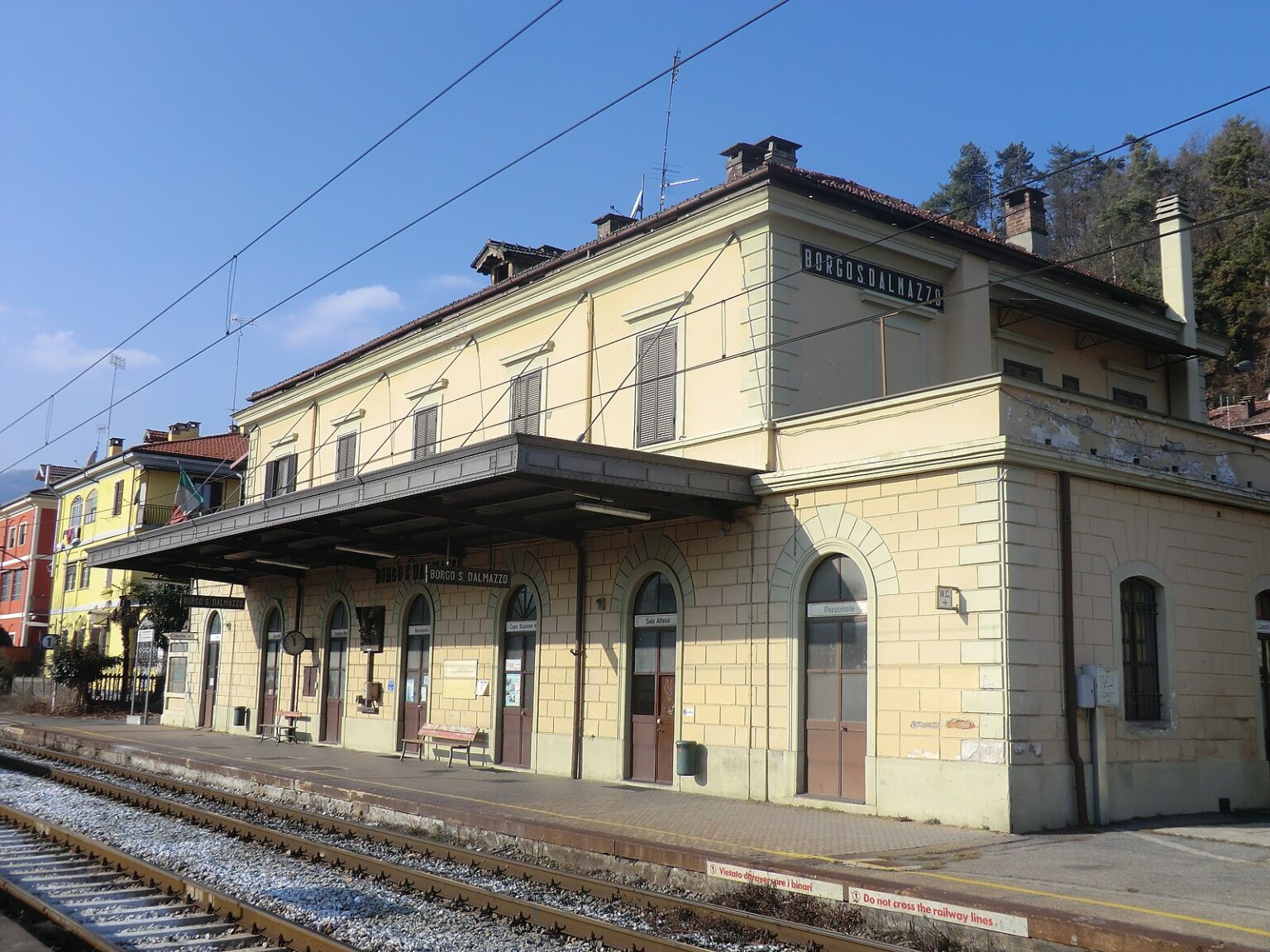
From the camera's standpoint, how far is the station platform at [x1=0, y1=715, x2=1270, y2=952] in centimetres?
791

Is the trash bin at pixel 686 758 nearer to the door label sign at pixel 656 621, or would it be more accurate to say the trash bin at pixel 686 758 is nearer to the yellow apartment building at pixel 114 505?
the door label sign at pixel 656 621

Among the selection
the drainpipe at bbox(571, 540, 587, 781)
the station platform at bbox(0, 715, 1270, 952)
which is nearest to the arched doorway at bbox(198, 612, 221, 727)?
the station platform at bbox(0, 715, 1270, 952)

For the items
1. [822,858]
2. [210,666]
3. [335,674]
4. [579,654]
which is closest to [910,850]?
[822,858]

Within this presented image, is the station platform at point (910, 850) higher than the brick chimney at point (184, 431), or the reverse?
the brick chimney at point (184, 431)

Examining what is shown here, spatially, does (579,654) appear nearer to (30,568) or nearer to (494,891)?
(494,891)

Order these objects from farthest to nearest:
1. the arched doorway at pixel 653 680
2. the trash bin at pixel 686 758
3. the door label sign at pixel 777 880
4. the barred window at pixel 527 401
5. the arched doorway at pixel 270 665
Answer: the arched doorway at pixel 270 665
the barred window at pixel 527 401
the arched doorway at pixel 653 680
the trash bin at pixel 686 758
the door label sign at pixel 777 880

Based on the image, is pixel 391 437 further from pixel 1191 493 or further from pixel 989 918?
pixel 989 918

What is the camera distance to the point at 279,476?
97.6 ft

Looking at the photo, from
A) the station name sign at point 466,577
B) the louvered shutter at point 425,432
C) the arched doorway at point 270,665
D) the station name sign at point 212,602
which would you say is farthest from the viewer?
the arched doorway at point 270,665

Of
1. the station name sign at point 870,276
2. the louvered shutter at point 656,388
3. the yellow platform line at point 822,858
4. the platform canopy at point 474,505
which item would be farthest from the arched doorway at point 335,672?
the station name sign at point 870,276

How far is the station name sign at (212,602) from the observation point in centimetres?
2773

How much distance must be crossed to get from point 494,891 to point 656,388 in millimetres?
9972

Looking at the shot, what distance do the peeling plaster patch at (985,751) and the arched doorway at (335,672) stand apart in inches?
624

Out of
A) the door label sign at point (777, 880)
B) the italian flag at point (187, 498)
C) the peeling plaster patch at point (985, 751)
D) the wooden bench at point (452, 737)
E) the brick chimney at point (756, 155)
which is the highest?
the brick chimney at point (756, 155)
